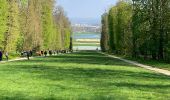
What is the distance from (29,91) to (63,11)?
15141 centimetres

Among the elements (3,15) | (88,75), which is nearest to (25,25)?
(3,15)

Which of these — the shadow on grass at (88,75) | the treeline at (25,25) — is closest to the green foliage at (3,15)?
the treeline at (25,25)

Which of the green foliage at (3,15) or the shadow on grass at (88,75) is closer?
the shadow on grass at (88,75)

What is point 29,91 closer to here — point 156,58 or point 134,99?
point 134,99

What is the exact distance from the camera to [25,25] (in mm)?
95062

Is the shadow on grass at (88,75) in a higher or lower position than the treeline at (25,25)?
lower

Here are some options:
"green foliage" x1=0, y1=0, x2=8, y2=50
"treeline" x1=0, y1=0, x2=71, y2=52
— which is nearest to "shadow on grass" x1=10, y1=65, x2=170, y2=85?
"green foliage" x1=0, y1=0, x2=8, y2=50

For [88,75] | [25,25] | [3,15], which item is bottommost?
[88,75]

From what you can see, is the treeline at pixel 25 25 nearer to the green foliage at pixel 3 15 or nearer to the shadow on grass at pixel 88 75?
the green foliage at pixel 3 15

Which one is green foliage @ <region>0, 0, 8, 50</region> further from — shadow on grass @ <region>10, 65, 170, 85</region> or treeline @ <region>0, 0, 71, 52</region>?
shadow on grass @ <region>10, 65, 170, 85</region>

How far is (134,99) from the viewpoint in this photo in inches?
712

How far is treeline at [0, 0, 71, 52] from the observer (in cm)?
7441

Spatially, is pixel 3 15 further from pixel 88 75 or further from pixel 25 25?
pixel 88 75

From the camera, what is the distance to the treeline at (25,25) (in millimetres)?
74406
